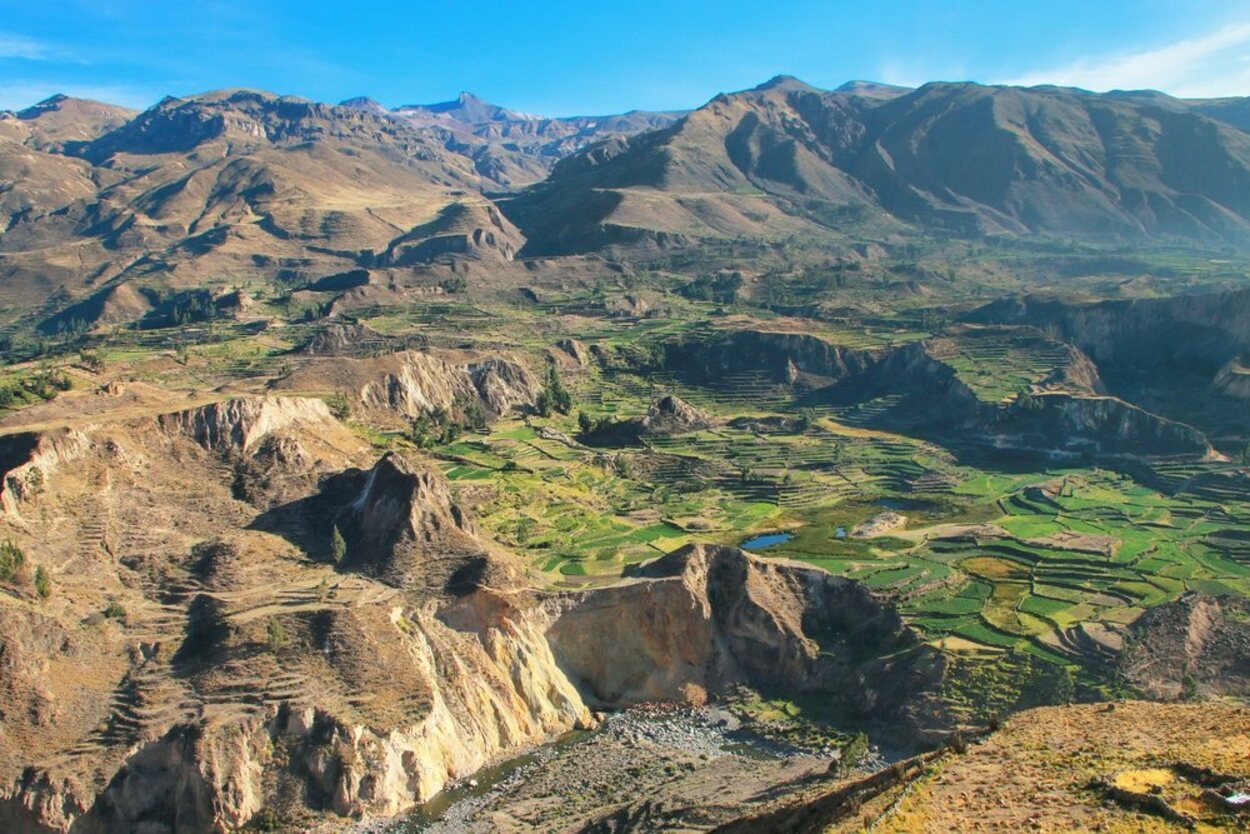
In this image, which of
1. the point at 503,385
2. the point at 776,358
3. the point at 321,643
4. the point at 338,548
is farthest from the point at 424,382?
the point at 321,643

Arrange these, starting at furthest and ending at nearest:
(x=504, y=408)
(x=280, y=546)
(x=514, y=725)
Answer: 1. (x=504, y=408)
2. (x=280, y=546)
3. (x=514, y=725)

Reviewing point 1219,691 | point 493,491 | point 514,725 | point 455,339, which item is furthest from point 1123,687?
point 455,339

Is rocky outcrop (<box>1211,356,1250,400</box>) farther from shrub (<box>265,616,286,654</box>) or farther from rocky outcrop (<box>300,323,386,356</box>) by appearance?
shrub (<box>265,616,286,654</box>)

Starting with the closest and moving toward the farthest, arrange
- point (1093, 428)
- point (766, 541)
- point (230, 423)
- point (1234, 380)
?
point (230, 423), point (766, 541), point (1093, 428), point (1234, 380)

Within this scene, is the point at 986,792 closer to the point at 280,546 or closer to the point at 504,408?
the point at 280,546

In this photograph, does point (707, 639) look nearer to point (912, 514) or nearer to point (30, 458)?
point (912, 514)

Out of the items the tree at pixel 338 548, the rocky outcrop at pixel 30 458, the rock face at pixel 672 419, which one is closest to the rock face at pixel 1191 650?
the tree at pixel 338 548
